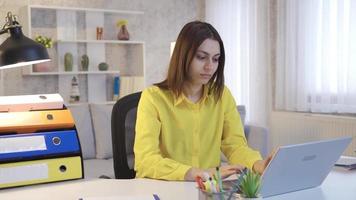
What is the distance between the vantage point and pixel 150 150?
5.47ft

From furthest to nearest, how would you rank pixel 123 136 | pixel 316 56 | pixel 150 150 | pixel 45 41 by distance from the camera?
pixel 45 41 < pixel 316 56 < pixel 123 136 < pixel 150 150

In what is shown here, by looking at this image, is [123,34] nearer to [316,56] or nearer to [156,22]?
[156,22]

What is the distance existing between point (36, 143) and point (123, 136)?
45cm

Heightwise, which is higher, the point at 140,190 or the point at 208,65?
the point at 208,65

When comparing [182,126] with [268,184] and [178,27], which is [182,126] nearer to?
[268,184]

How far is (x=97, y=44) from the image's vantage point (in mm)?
4645

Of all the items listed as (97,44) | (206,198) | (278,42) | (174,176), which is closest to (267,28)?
(278,42)

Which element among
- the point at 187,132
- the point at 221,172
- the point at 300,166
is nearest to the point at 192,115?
the point at 187,132

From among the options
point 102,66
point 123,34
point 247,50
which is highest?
point 123,34

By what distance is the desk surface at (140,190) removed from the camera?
4.45ft

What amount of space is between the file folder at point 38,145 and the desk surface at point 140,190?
10cm

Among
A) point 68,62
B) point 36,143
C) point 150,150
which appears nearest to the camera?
point 36,143

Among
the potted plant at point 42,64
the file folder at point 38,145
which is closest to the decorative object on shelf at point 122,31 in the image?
the potted plant at point 42,64

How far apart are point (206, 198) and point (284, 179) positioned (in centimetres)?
32
